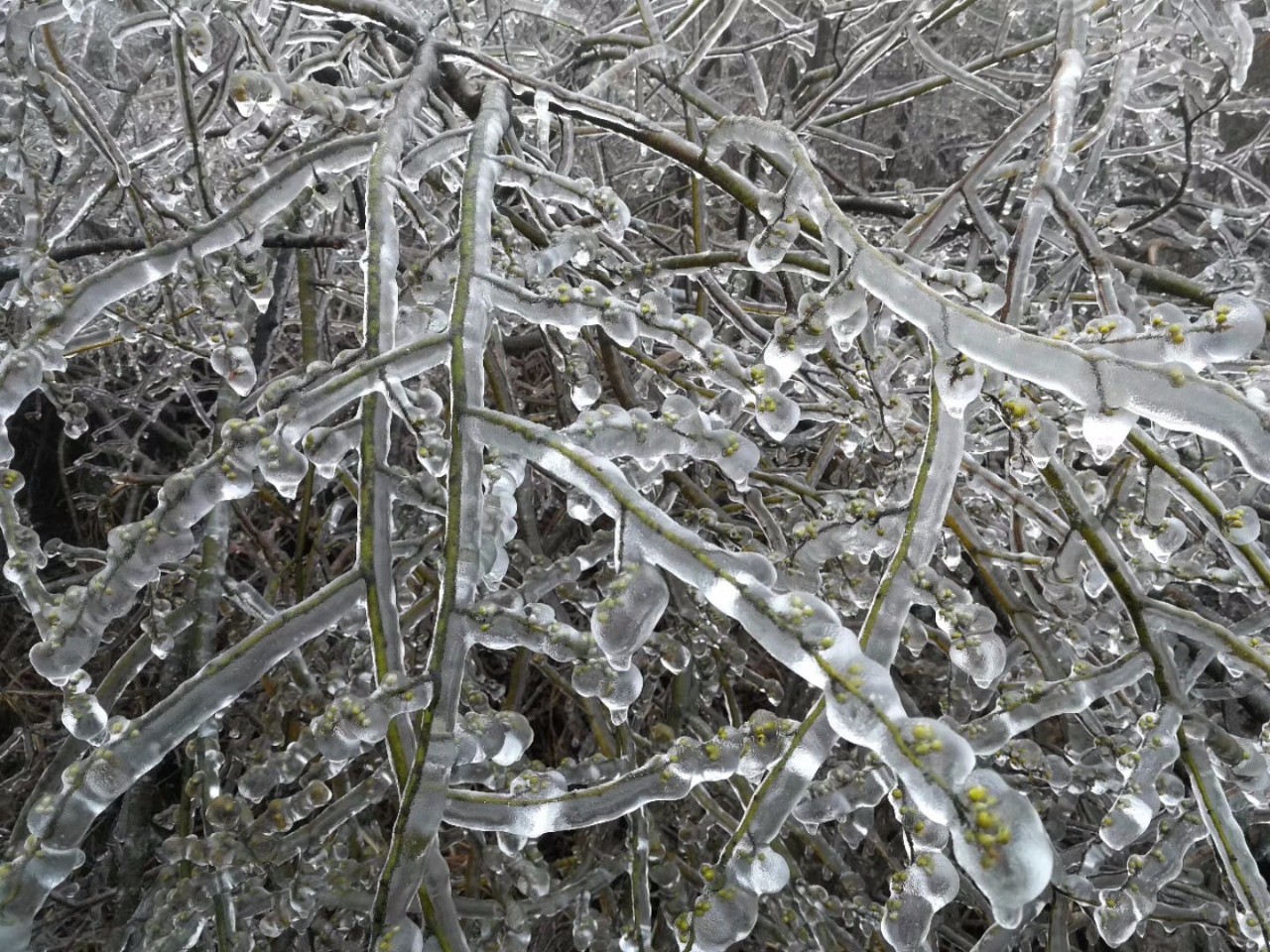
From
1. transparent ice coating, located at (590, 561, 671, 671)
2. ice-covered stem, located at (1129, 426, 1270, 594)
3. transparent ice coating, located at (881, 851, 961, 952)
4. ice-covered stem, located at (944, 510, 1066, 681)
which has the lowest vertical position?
ice-covered stem, located at (944, 510, 1066, 681)

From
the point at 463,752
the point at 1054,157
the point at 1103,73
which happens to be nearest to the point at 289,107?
the point at 463,752

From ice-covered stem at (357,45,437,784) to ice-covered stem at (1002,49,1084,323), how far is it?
663 mm

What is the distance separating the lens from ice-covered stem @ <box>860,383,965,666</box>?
0.77 meters

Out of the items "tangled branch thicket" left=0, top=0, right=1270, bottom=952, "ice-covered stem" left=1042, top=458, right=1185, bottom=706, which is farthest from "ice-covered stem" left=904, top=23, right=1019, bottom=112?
"ice-covered stem" left=1042, top=458, right=1185, bottom=706

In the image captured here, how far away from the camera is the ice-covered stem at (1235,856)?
823 mm

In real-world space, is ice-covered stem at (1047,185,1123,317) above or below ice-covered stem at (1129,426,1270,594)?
above

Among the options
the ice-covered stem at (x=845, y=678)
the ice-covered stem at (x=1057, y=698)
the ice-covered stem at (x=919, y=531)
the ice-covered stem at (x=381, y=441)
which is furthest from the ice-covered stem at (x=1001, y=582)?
the ice-covered stem at (x=381, y=441)

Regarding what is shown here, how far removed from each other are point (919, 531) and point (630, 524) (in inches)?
10.7

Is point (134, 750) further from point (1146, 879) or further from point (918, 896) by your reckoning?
point (1146, 879)

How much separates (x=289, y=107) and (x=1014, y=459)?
0.95 m

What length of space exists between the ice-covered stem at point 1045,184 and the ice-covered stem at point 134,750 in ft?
2.55

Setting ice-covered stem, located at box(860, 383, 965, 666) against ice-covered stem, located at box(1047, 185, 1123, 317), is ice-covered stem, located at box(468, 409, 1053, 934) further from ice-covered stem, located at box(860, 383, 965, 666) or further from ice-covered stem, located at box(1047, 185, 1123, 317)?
ice-covered stem, located at box(1047, 185, 1123, 317)

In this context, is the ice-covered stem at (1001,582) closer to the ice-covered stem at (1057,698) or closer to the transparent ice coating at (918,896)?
the ice-covered stem at (1057,698)

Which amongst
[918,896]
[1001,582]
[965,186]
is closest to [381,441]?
[918,896]
